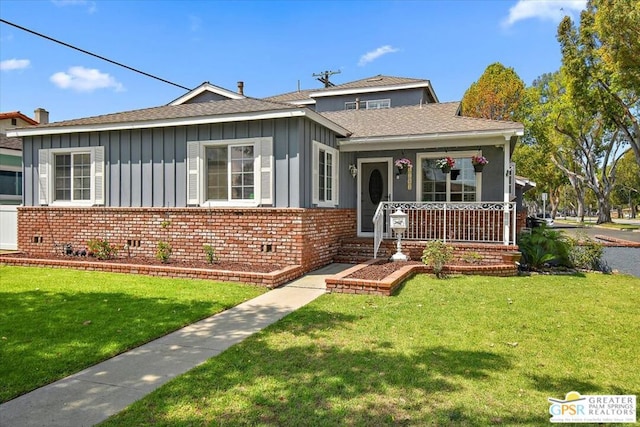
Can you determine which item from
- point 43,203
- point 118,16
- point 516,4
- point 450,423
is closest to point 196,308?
point 450,423

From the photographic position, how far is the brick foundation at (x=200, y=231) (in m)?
8.66

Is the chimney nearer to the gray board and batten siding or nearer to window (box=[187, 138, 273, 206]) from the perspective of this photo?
the gray board and batten siding

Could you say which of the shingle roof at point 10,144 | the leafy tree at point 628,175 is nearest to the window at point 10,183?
the shingle roof at point 10,144

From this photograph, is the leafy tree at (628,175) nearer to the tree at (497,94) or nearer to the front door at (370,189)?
the tree at (497,94)

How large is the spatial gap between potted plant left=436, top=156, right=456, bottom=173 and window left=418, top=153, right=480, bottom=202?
22.7 inches

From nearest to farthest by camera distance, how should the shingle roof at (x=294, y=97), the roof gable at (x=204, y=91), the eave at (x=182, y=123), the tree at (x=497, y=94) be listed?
the eave at (x=182, y=123)
the roof gable at (x=204, y=91)
the shingle roof at (x=294, y=97)
the tree at (x=497, y=94)

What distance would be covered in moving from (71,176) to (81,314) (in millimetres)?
6788

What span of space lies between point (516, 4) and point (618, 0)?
30.6ft

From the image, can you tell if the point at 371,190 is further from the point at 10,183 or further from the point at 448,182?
the point at 10,183

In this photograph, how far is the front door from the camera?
→ 38.4 feet

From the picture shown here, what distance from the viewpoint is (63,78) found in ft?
66.2

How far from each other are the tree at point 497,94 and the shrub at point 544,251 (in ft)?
73.1

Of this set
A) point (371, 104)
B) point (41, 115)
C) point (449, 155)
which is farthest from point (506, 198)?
point (41, 115)

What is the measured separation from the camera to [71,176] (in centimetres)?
1074
